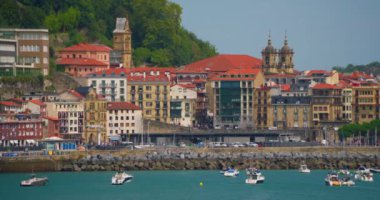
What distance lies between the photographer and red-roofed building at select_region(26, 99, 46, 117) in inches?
5226

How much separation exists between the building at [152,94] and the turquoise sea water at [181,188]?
24377 millimetres

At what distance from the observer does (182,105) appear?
148 meters

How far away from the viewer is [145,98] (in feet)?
479

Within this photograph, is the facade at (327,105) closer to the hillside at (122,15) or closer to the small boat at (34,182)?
the hillside at (122,15)

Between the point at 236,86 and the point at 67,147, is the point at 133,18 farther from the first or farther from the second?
the point at 67,147

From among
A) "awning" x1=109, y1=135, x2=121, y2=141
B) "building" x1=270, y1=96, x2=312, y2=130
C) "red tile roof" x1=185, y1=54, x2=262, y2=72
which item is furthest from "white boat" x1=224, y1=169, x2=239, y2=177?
"red tile roof" x1=185, y1=54, x2=262, y2=72

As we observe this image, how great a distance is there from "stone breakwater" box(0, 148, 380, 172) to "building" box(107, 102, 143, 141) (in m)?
11.9

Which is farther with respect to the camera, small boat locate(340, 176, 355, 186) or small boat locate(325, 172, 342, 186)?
small boat locate(340, 176, 355, 186)

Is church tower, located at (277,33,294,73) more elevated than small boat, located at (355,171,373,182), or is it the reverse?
church tower, located at (277,33,294,73)

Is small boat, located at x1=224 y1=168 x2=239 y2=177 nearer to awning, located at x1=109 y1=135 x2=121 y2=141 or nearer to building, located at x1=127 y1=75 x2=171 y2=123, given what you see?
awning, located at x1=109 y1=135 x2=121 y2=141

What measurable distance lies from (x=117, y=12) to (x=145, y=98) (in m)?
21.3

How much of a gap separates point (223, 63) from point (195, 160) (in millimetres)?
38276

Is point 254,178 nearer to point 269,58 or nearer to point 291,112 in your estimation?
point 291,112

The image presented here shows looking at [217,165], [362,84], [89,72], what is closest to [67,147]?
[217,165]
